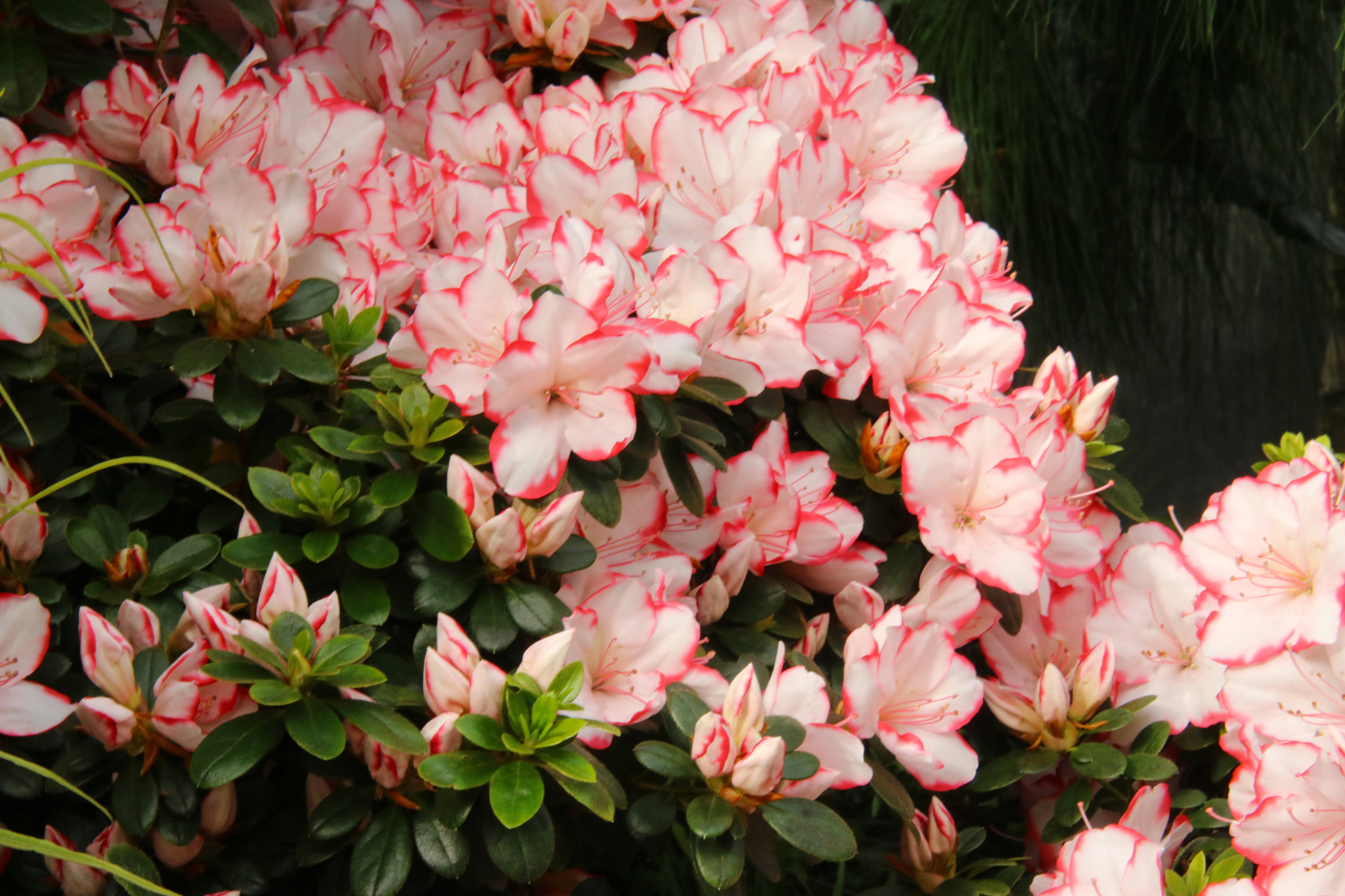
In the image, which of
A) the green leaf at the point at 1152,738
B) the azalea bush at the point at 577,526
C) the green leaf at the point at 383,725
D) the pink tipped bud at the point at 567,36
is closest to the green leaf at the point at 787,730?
the azalea bush at the point at 577,526

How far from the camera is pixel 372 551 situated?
2.45ft

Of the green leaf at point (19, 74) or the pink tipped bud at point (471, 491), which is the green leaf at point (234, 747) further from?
the green leaf at point (19, 74)

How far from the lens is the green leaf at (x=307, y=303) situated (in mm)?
818

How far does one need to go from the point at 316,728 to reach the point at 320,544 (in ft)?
0.40

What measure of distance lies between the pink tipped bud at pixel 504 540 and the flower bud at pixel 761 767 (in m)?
0.19

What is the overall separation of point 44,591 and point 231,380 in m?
0.19

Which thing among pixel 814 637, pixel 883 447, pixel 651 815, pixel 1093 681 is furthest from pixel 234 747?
pixel 1093 681

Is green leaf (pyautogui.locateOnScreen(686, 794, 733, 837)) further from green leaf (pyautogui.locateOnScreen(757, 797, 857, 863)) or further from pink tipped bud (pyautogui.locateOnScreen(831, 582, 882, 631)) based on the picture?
pink tipped bud (pyautogui.locateOnScreen(831, 582, 882, 631))

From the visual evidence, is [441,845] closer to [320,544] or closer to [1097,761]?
[320,544]

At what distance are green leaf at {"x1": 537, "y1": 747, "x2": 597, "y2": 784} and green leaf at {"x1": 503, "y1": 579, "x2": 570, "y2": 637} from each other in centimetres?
9

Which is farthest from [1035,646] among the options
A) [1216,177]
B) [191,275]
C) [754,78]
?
[1216,177]

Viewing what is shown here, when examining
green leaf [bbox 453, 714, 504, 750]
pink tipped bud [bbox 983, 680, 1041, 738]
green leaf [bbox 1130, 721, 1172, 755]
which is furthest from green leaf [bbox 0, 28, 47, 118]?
green leaf [bbox 1130, 721, 1172, 755]

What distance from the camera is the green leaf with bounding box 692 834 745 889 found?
69 centimetres

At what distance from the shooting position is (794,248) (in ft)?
2.97
